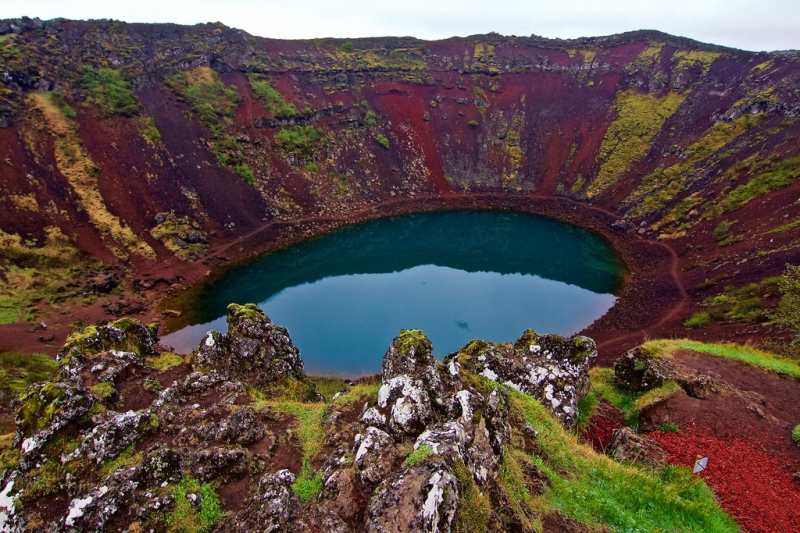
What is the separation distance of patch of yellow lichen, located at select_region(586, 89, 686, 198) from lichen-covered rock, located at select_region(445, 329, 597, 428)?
1553 inches

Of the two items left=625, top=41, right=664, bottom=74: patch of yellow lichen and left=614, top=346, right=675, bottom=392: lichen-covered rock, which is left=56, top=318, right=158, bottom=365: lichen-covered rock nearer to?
left=614, top=346, right=675, bottom=392: lichen-covered rock

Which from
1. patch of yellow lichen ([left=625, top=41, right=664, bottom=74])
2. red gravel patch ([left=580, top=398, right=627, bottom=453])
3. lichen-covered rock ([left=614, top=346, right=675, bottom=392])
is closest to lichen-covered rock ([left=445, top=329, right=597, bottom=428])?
red gravel patch ([left=580, top=398, right=627, bottom=453])

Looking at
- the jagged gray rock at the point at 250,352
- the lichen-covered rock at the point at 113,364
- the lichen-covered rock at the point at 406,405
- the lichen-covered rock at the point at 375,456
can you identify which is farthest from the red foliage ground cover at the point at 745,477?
the lichen-covered rock at the point at 113,364

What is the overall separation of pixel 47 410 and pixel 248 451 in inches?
153

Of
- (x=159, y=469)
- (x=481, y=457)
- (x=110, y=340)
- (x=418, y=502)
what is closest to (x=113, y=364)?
(x=110, y=340)

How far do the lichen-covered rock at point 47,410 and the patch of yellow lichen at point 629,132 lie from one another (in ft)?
163

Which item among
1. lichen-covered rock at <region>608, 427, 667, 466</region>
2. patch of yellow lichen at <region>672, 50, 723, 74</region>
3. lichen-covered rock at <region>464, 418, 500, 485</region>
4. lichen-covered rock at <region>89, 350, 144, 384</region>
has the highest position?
patch of yellow lichen at <region>672, 50, 723, 74</region>

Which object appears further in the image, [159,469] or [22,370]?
[22,370]

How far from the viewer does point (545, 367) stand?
12359 millimetres

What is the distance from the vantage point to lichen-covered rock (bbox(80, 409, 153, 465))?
765 cm

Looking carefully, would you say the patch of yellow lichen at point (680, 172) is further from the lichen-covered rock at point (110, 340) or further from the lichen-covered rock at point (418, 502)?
the lichen-covered rock at point (418, 502)

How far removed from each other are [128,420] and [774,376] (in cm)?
1782

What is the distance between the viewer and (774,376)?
1323 cm

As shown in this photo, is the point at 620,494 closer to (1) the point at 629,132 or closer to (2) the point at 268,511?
(2) the point at 268,511
